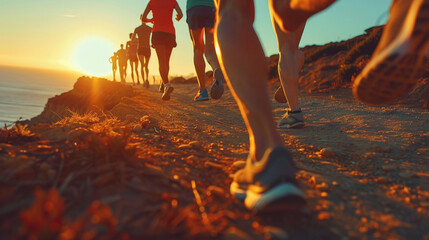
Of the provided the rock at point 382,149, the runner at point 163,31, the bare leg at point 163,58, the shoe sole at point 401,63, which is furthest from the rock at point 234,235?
the bare leg at point 163,58

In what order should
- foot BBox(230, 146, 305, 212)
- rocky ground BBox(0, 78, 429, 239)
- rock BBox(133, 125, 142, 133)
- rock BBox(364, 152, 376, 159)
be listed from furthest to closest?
1. rock BBox(133, 125, 142, 133)
2. rock BBox(364, 152, 376, 159)
3. foot BBox(230, 146, 305, 212)
4. rocky ground BBox(0, 78, 429, 239)

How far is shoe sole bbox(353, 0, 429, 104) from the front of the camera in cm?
83

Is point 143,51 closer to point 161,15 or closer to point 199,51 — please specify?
point 161,15

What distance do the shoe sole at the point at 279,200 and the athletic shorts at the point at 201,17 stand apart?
3.79m

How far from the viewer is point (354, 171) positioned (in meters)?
1.56

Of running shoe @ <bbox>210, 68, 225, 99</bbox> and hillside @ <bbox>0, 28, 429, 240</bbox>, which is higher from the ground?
running shoe @ <bbox>210, 68, 225, 99</bbox>

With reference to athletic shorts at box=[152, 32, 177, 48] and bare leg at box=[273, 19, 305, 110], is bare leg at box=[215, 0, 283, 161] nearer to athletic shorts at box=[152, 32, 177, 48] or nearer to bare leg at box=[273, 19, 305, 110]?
bare leg at box=[273, 19, 305, 110]

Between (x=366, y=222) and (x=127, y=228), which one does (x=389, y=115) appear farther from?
(x=127, y=228)

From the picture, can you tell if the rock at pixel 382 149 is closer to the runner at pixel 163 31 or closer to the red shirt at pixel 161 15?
the runner at pixel 163 31

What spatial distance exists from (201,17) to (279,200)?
3.87m

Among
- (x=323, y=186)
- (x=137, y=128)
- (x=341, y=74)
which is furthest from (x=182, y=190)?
(x=341, y=74)

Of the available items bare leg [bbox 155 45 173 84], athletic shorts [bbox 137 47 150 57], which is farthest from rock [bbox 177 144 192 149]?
athletic shorts [bbox 137 47 150 57]

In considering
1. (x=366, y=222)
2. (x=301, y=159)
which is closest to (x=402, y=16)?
(x=366, y=222)

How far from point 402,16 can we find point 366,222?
764 mm
